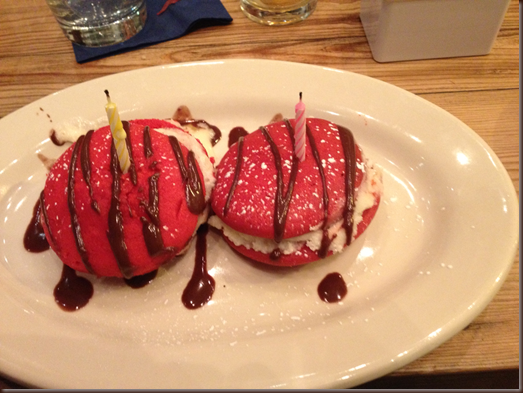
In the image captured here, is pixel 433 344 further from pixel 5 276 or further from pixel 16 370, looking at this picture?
pixel 5 276

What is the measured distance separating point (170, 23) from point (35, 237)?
1.35 m

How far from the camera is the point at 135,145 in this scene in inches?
47.1

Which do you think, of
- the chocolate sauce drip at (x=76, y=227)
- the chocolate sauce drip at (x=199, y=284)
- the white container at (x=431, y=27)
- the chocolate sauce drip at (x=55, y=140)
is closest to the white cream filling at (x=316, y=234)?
the chocolate sauce drip at (x=199, y=284)

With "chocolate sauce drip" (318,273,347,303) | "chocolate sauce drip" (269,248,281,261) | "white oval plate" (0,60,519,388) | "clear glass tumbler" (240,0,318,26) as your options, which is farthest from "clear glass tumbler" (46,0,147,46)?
"chocolate sauce drip" (318,273,347,303)

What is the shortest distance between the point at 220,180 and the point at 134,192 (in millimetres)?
265

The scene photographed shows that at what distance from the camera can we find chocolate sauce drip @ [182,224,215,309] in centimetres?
119

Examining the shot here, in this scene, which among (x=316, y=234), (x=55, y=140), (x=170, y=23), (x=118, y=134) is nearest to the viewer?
(x=118, y=134)

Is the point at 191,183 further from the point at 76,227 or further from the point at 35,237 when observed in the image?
the point at 35,237

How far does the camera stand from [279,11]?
2131 millimetres

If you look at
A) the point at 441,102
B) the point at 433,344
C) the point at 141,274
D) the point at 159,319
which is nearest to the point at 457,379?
the point at 433,344

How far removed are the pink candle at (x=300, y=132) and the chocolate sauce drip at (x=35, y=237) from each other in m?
0.89

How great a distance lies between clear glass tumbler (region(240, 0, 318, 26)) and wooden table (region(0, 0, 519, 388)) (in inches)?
1.8

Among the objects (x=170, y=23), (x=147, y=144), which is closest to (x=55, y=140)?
(x=147, y=144)

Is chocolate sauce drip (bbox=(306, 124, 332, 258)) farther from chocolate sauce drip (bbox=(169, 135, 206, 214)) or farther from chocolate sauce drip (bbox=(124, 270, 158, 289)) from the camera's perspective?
chocolate sauce drip (bbox=(124, 270, 158, 289))
